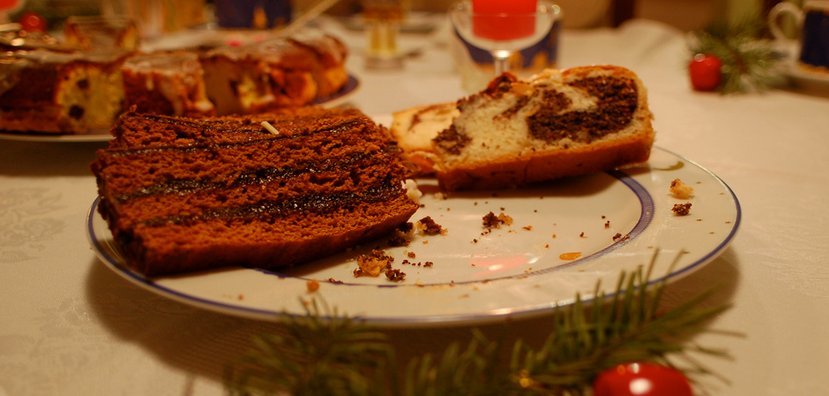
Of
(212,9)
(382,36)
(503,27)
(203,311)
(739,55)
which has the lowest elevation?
(212,9)

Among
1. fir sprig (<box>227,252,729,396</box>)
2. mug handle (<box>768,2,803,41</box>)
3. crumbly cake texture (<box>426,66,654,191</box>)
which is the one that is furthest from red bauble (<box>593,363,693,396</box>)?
mug handle (<box>768,2,803,41</box>)

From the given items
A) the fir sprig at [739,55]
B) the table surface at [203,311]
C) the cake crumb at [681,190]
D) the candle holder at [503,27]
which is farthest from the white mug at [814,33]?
the cake crumb at [681,190]

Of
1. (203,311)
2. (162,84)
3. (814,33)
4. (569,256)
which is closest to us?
(203,311)

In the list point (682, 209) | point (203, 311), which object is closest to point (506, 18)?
point (682, 209)

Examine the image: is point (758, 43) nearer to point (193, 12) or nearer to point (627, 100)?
point (627, 100)

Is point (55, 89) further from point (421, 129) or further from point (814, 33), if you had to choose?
point (814, 33)

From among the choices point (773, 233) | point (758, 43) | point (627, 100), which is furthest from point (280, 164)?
point (758, 43)

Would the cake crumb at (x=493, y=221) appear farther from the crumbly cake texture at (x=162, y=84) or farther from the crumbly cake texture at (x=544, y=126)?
the crumbly cake texture at (x=162, y=84)
